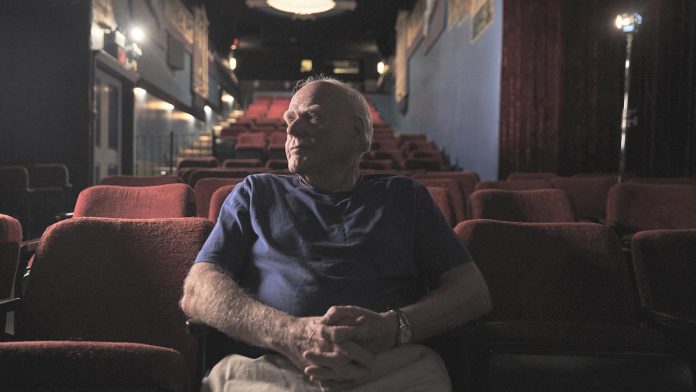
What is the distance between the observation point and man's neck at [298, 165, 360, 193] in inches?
59.5

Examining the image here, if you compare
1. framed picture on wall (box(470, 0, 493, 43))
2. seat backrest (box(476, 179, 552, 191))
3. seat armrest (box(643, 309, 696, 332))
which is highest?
framed picture on wall (box(470, 0, 493, 43))

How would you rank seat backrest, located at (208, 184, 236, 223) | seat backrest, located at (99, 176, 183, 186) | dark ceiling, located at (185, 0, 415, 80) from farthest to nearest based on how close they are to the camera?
dark ceiling, located at (185, 0, 415, 80), seat backrest, located at (99, 176, 183, 186), seat backrest, located at (208, 184, 236, 223)

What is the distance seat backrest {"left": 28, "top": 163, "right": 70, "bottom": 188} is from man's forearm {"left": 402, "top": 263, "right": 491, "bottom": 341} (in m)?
5.06

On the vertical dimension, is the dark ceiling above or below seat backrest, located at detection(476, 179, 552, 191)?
above

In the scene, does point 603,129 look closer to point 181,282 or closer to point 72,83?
point 181,282

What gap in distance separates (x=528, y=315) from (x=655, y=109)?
15.4 ft

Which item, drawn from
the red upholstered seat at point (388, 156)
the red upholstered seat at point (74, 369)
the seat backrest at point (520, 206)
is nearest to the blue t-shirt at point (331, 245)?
the red upholstered seat at point (74, 369)

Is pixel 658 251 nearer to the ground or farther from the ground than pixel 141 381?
farther from the ground

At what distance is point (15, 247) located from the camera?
1.47m

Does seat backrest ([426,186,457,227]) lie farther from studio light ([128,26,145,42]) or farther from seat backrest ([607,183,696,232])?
studio light ([128,26,145,42])

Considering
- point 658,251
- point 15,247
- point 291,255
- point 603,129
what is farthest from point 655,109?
point 15,247

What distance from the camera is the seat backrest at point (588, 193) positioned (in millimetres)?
3434

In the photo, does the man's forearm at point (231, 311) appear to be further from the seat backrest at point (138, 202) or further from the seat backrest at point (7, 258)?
the seat backrest at point (138, 202)

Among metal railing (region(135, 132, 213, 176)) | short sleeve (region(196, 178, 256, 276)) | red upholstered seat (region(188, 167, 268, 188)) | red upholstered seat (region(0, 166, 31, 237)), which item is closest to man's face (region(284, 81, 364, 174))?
short sleeve (region(196, 178, 256, 276))
